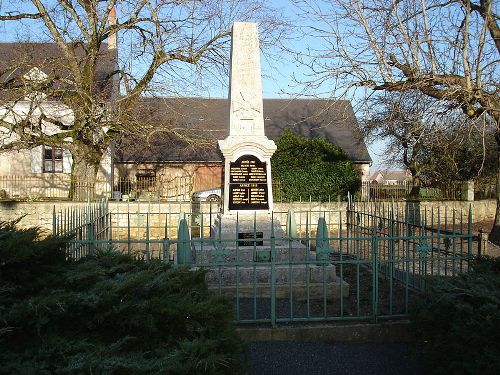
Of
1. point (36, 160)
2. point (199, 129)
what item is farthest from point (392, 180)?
point (36, 160)

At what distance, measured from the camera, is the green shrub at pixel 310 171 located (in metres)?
19.2

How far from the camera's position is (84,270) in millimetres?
3152

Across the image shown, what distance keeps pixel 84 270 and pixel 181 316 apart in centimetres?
71

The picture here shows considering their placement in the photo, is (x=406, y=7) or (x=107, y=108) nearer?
(x=406, y=7)

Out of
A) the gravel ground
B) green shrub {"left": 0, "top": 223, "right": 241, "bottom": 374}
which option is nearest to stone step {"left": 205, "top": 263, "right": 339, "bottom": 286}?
the gravel ground

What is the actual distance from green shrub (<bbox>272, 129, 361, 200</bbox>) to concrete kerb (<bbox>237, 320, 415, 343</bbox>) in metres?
13.6

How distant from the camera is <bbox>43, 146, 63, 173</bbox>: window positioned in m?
24.3

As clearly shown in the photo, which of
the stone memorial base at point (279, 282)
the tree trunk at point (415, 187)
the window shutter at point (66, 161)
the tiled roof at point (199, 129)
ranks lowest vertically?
the stone memorial base at point (279, 282)

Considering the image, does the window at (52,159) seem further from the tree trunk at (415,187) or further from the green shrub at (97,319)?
the green shrub at (97,319)

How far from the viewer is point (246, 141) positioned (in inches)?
326

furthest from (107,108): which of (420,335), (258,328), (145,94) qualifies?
(420,335)

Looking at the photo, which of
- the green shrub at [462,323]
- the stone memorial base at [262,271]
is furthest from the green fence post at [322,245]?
the green shrub at [462,323]

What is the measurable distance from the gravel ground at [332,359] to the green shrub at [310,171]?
13906mm

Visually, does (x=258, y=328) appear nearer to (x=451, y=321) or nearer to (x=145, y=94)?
(x=451, y=321)
